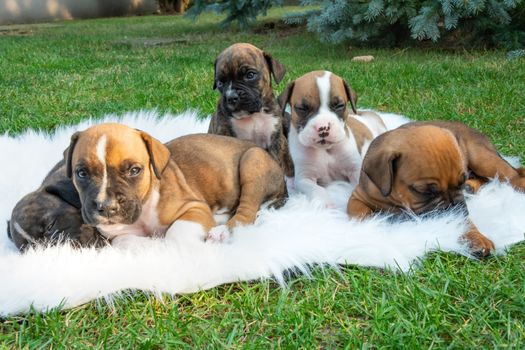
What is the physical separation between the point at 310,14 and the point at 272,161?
7.69 meters

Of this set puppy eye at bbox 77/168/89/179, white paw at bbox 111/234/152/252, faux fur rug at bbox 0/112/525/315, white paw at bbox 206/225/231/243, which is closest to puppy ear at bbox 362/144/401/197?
faux fur rug at bbox 0/112/525/315

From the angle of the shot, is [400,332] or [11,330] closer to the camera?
[400,332]

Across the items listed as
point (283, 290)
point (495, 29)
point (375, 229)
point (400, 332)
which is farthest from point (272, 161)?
point (495, 29)

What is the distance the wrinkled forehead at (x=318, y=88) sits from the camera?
15.9ft

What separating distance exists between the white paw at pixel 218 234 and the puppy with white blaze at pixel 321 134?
1.02 meters

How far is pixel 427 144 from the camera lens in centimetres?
388

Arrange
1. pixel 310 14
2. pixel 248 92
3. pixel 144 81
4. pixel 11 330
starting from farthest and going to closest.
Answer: pixel 310 14 → pixel 144 81 → pixel 248 92 → pixel 11 330

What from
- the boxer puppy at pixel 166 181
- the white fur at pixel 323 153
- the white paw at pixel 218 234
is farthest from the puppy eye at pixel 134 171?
the white fur at pixel 323 153

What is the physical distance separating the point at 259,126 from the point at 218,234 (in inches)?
70.6

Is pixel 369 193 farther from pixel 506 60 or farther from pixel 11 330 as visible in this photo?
pixel 506 60

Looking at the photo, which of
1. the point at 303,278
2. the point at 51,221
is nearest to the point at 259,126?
the point at 51,221

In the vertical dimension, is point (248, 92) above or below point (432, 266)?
above

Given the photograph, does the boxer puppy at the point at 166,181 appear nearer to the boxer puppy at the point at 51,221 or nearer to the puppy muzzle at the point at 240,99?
the boxer puppy at the point at 51,221

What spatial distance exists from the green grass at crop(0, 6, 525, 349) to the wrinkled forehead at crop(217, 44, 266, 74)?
6.54 feet
